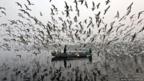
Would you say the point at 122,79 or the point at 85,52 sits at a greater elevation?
the point at 85,52

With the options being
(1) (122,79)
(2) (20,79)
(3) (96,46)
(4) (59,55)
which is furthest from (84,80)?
(3) (96,46)

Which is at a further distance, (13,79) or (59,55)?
(59,55)

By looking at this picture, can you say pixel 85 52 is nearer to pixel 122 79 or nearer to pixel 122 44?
pixel 122 44

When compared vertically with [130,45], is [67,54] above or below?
below

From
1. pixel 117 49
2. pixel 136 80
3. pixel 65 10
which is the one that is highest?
pixel 117 49

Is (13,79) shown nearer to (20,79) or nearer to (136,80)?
(20,79)

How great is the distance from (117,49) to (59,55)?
60305mm

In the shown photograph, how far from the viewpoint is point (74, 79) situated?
37.6 m

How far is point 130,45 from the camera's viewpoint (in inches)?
5369

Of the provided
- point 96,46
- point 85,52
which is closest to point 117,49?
point 96,46

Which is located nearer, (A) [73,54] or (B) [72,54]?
(B) [72,54]

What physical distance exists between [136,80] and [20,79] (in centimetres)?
1804

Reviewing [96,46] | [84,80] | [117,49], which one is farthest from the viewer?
[96,46]

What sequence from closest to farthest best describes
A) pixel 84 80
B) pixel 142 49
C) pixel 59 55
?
pixel 84 80 < pixel 59 55 < pixel 142 49
